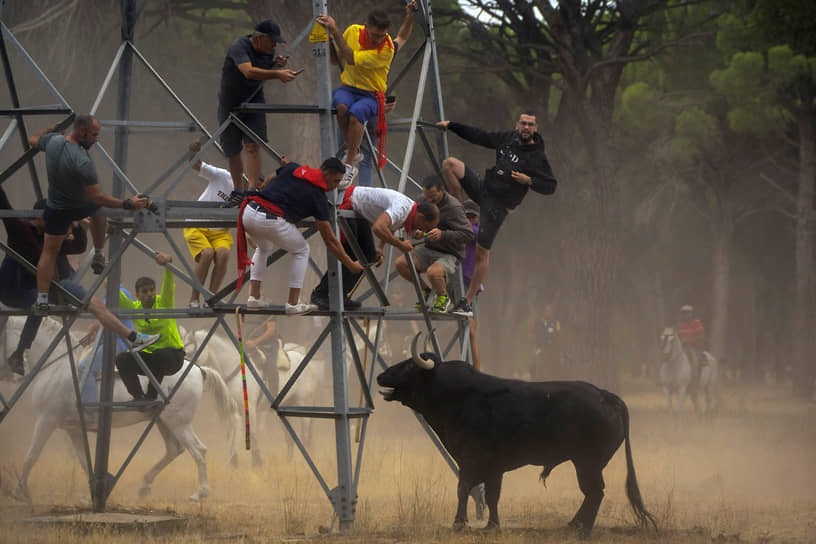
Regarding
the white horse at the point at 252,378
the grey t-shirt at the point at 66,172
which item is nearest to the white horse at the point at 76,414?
the white horse at the point at 252,378

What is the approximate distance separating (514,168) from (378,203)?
1.87 m

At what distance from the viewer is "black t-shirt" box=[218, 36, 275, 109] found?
11406mm

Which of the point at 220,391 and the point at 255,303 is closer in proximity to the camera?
the point at 255,303

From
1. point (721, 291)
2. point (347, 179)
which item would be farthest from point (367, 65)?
point (721, 291)

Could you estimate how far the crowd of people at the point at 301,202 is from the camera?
1069 cm

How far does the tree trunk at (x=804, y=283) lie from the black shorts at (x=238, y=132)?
64.2 ft

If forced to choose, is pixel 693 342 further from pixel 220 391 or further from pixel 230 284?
pixel 230 284

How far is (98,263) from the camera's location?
40.8 feet

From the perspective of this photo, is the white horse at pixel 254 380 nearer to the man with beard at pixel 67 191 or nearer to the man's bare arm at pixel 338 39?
the man with beard at pixel 67 191

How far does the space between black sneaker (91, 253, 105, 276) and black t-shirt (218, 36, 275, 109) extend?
2.12m

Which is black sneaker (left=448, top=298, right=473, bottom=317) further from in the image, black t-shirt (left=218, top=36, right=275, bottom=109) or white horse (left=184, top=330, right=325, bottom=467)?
white horse (left=184, top=330, right=325, bottom=467)

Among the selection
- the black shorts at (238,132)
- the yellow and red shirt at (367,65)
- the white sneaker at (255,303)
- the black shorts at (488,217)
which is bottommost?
the white sneaker at (255,303)

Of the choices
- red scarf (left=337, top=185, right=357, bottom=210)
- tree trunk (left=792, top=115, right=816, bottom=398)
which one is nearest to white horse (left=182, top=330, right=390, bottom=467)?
red scarf (left=337, top=185, right=357, bottom=210)

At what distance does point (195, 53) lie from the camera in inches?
1168
